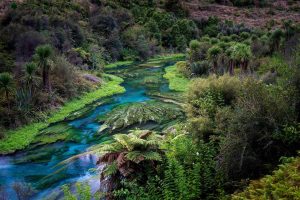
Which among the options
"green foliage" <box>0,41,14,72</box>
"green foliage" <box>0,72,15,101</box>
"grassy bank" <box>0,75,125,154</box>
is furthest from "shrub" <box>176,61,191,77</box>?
"green foliage" <box>0,72,15,101</box>

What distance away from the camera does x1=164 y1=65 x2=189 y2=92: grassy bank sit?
32.8 metres

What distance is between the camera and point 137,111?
24.4 metres

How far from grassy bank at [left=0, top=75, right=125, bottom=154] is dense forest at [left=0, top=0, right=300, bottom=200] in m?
0.09

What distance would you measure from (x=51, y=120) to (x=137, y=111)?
18.6ft

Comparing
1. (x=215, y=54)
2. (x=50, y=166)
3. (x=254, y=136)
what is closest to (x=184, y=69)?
(x=215, y=54)

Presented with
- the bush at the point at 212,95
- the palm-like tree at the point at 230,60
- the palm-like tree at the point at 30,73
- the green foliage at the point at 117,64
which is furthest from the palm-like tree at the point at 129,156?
the green foliage at the point at 117,64

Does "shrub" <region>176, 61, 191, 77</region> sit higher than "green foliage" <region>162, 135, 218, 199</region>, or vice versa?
"green foliage" <region>162, 135, 218, 199</region>

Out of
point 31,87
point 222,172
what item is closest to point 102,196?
point 222,172

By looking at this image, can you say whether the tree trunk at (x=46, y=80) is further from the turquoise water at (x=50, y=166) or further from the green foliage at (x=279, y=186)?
the green foliage at (x=279, y=186)

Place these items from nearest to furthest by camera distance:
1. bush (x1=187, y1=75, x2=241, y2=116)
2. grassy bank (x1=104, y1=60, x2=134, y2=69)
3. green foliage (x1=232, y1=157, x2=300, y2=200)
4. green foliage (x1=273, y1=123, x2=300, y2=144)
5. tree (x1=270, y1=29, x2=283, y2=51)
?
green foliage (x1=232, y1=157, x2=300, y2=200)
green foliage (x1=273, y1=123, x2=300, y2=144)
bush (x1=187, y1=75, x2=241, y2=116)
tree (x1=270, y1=29, x2=283, y2=51)
grassy bank (x1=104, y1=60, x2=134, y2=69)

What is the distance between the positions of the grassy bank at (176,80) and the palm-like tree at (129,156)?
63.9 ft

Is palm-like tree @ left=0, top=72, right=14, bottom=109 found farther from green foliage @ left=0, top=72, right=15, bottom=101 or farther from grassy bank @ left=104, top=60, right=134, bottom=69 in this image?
grassy bank @ left=104, top=60, right=134, bottom=69

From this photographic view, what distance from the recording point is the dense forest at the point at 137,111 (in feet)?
31.1

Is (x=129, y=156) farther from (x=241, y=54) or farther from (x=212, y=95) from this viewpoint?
(x=241, y=54)
